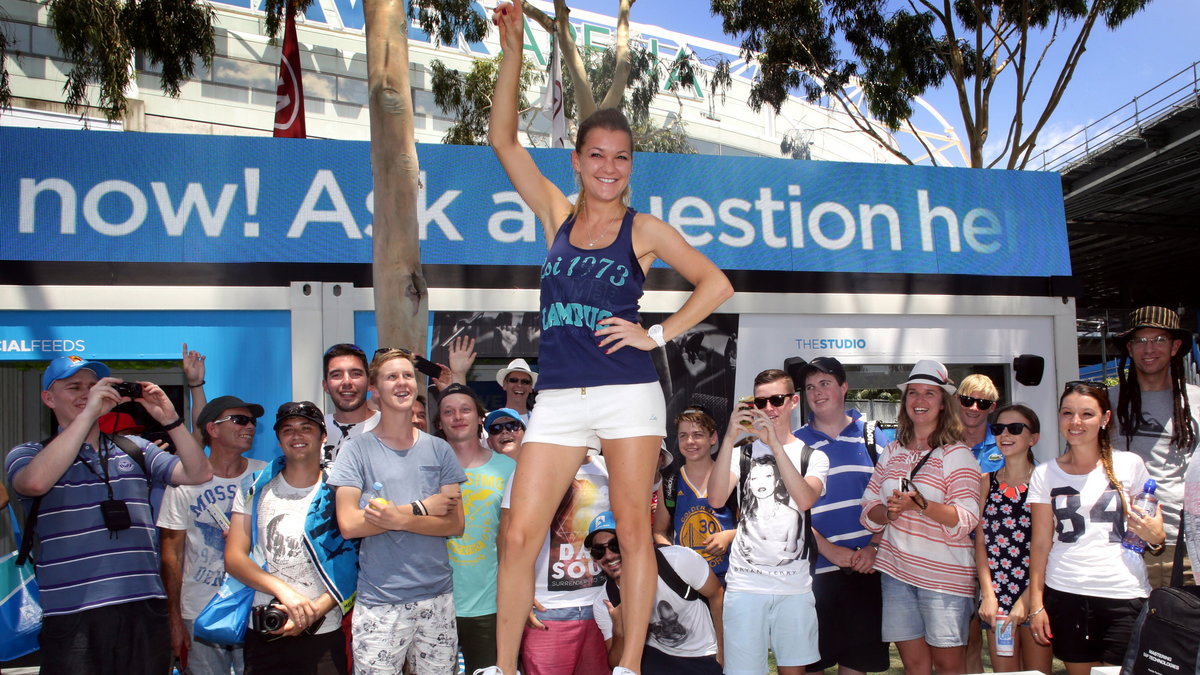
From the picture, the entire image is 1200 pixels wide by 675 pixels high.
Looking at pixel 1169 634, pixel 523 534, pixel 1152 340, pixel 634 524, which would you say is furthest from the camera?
pixel 1152 340

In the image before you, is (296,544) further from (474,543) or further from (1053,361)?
(1053,361)

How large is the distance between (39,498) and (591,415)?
2528 millimetres

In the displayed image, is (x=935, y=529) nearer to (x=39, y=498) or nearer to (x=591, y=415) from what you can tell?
(x=591, y=415)

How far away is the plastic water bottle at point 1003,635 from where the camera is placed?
4.00m

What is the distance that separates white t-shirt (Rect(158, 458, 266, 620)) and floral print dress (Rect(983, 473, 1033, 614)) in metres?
3.70

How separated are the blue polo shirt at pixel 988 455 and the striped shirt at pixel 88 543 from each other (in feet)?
13.2

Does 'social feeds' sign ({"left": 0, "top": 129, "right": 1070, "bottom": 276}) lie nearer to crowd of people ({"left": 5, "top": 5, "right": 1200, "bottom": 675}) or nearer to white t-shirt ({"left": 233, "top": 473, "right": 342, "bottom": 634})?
crowd of people ({"left": 5, "top": 5, "right": 1200, "bottom": 675})

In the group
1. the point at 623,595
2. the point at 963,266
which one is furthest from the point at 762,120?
the point at 623,595

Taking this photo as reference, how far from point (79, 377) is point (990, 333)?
6.93m

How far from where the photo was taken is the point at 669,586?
3953mm

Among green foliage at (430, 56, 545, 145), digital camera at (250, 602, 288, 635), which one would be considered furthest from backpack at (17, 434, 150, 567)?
green foliage at (430, 56, 545, 145)

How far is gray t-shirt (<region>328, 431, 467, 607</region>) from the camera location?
11.8 ft

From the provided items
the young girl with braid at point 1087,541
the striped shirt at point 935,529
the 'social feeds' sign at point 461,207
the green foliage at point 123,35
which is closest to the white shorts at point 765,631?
the striped shirt at point 935,529

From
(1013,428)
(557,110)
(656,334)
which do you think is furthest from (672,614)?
(557,110)
